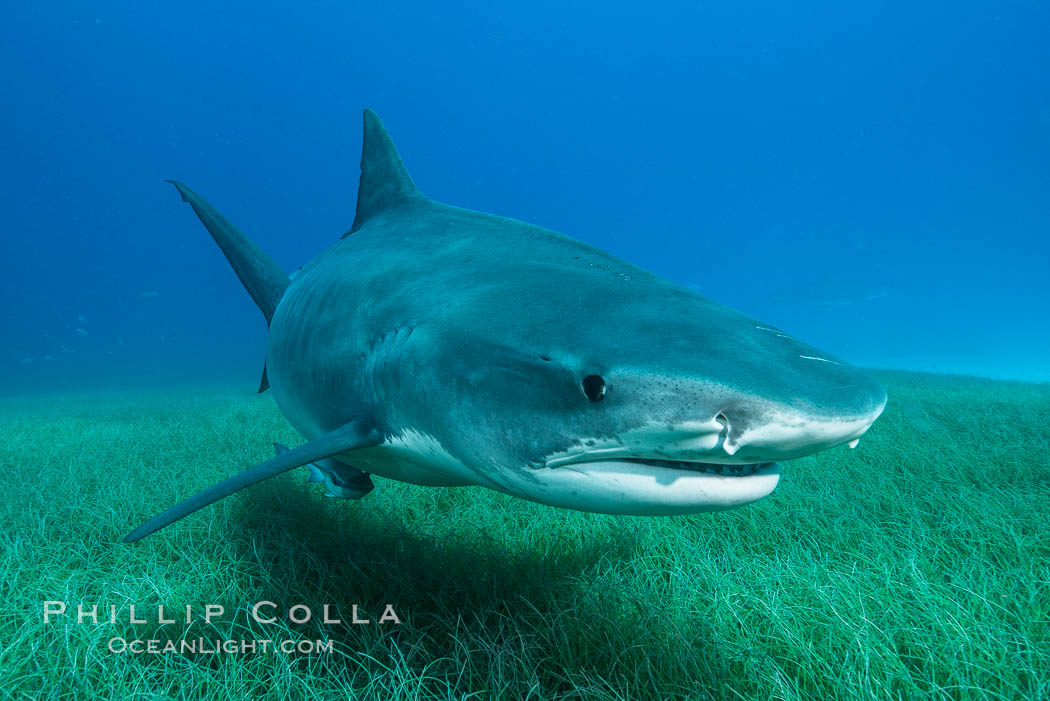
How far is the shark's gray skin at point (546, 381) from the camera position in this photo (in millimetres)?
1146

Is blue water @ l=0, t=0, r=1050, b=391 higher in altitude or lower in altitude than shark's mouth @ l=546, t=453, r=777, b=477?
higher

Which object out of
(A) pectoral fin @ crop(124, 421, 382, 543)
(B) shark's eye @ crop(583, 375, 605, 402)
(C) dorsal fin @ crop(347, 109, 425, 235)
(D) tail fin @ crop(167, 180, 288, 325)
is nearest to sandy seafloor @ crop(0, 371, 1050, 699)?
(A) pectoral fin @ crop(124, 421, 382, 543)

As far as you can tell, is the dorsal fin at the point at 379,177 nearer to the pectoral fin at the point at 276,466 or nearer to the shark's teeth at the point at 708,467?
the pectoral fin at the point at 276,466

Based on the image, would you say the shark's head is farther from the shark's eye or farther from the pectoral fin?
the pectoral fin

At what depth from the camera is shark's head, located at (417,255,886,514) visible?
3.63ft

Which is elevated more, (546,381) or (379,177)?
(379,177)

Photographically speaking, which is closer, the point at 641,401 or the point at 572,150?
the point at 641,401

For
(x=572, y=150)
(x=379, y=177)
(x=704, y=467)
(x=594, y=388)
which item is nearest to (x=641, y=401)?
(x=594, y=388)

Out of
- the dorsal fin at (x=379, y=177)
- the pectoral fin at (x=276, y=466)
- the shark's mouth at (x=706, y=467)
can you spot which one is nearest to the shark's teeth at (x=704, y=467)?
the shark's mouth at (x=706, y=467)

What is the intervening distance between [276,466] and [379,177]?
2358mm

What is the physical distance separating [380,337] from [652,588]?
1.66 meters

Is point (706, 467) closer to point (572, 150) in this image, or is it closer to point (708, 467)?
point (708, 467)

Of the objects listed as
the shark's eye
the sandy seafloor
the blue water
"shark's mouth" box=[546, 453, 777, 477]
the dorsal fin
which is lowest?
the sandy seafloor

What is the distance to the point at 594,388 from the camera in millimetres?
1294
